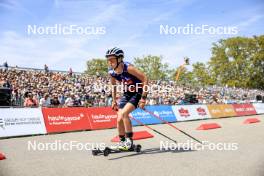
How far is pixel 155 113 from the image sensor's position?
760 inches

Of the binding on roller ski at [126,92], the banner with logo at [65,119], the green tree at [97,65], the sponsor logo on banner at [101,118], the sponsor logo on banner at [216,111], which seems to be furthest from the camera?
the green tree at [97,65]

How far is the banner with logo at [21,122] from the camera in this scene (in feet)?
38.9

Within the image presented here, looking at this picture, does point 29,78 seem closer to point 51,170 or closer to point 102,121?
point 102,121

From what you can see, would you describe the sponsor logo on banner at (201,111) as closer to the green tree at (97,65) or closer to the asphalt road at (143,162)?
the asphalt road at (143,162)

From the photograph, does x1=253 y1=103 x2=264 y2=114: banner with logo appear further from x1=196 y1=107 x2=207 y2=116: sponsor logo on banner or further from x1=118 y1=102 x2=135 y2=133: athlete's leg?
x1=118 y1=102 x2=135 y2=133: athlete's leg

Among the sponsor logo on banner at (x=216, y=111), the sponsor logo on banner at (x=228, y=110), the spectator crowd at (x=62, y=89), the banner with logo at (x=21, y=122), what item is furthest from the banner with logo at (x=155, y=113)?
the sponsor logo on banner at (x=228, y=110)

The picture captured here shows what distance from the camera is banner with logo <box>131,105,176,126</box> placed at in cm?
1822

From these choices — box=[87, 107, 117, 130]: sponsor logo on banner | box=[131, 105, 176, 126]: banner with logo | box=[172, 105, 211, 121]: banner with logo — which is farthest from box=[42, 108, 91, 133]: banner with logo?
box=[172, 105, 211, 121]: banner with logo

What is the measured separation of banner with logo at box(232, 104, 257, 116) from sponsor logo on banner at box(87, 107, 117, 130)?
1603 cm

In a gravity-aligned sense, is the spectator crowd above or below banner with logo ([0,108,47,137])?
above

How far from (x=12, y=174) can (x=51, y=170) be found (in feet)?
2.17

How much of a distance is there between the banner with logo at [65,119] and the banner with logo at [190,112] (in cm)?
802

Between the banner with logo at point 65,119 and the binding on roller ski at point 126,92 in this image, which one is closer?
the binding on roller ski at point 126,92

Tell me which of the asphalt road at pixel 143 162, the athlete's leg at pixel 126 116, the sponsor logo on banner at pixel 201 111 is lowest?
the asphalt road at pixel 143 162
